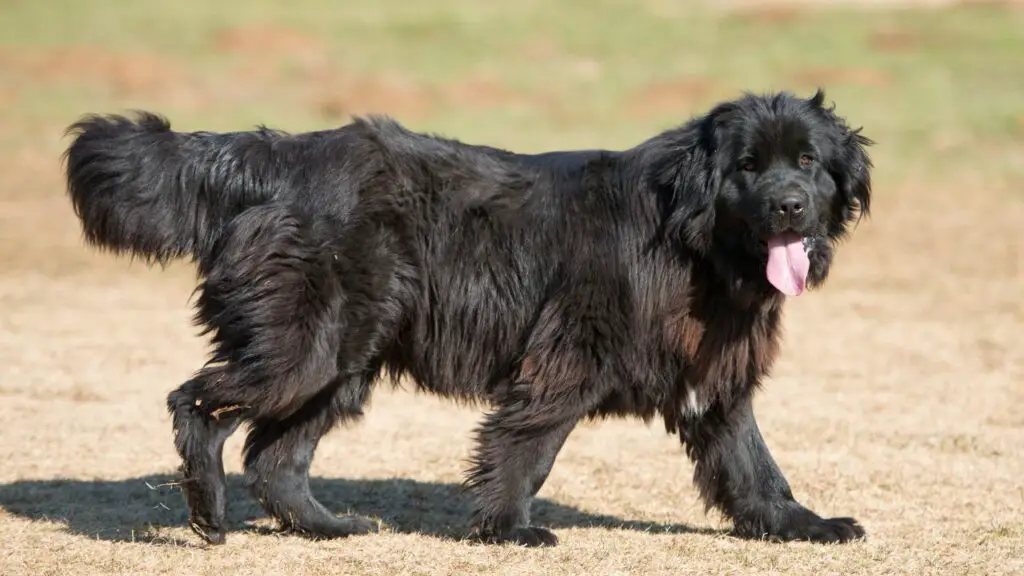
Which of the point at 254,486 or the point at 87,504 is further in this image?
the point at 87,504

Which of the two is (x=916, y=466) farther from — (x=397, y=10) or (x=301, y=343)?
(x=397, y=10)

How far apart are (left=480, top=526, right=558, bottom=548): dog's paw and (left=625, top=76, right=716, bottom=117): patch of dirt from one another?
1875 centimetres

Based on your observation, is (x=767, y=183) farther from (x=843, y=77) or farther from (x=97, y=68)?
(x=97, y=68)

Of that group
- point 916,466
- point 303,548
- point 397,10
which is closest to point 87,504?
point 303,548

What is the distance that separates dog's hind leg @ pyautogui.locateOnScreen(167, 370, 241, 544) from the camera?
610 cm

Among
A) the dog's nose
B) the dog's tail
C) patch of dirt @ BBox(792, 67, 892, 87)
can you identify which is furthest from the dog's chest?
patch of dirt @ BBox(792, 67, 892, 87)

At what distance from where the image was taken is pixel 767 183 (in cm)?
611

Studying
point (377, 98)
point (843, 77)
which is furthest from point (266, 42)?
point (843, 77)

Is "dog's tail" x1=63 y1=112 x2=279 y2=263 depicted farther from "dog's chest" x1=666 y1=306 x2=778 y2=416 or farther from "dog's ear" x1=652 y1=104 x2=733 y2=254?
"dog's chest" x1=666 y1=306 x2=778 y2=416

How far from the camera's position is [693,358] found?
6.34m

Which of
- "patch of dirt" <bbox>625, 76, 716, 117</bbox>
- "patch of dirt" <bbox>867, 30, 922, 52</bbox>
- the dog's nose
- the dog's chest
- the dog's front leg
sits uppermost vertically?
"patch of dirt" <bbox>867, 30, 922, 52</bbox>

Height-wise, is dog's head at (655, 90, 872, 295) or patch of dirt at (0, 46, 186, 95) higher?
patch of dirt at (0, 46, 186, 95)

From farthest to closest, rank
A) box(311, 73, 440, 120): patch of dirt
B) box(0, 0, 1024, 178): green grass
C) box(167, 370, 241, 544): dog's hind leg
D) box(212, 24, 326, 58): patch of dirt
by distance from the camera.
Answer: box(212, 24, 326, 58): patch of dirt, box(311, 73, 440, 120): patch of dirt, box(0, 0, 1024, 178): green grass, box(167, 370, 241, 544): dog's hind leg

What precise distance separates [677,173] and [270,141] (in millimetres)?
1986
